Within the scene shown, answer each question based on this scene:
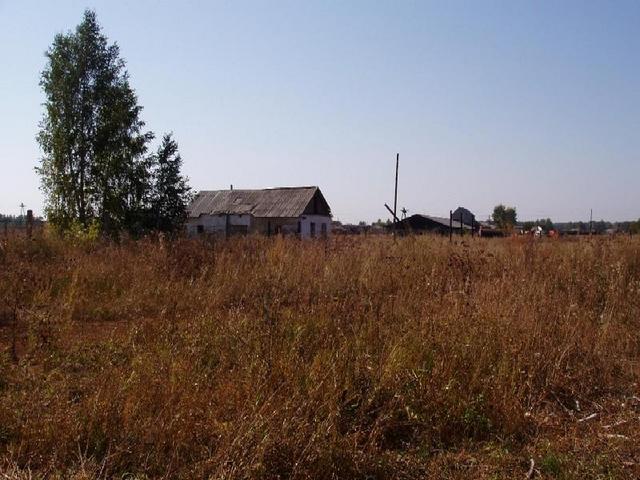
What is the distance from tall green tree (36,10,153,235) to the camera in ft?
74.1

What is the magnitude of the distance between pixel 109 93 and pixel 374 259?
19692 mm

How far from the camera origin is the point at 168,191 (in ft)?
85.0

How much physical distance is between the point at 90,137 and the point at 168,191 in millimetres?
4427

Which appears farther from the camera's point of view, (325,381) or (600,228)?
(600,228)

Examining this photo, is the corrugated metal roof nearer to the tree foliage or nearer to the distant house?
the distant house

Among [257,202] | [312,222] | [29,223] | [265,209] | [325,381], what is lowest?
[325,381]

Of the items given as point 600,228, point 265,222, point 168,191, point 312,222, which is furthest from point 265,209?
point 600,228

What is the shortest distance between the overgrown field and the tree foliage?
17.7 metres

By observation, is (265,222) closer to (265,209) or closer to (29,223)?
(265,209)

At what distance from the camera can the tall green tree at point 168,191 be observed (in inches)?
1002

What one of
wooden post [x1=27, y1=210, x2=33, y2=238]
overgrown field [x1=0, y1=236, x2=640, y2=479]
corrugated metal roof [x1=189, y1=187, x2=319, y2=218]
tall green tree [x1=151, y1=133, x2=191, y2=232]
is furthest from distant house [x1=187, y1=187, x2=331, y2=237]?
overgrown field [x1=0, y1=236, x2=640, y2=479]

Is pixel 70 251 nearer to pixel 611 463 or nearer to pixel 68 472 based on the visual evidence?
pixel 68 472

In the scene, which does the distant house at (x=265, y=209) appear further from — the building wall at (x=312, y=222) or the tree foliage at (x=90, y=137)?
the tree foliage at (x=90, y=137)

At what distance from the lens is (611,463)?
3020 millimetres
